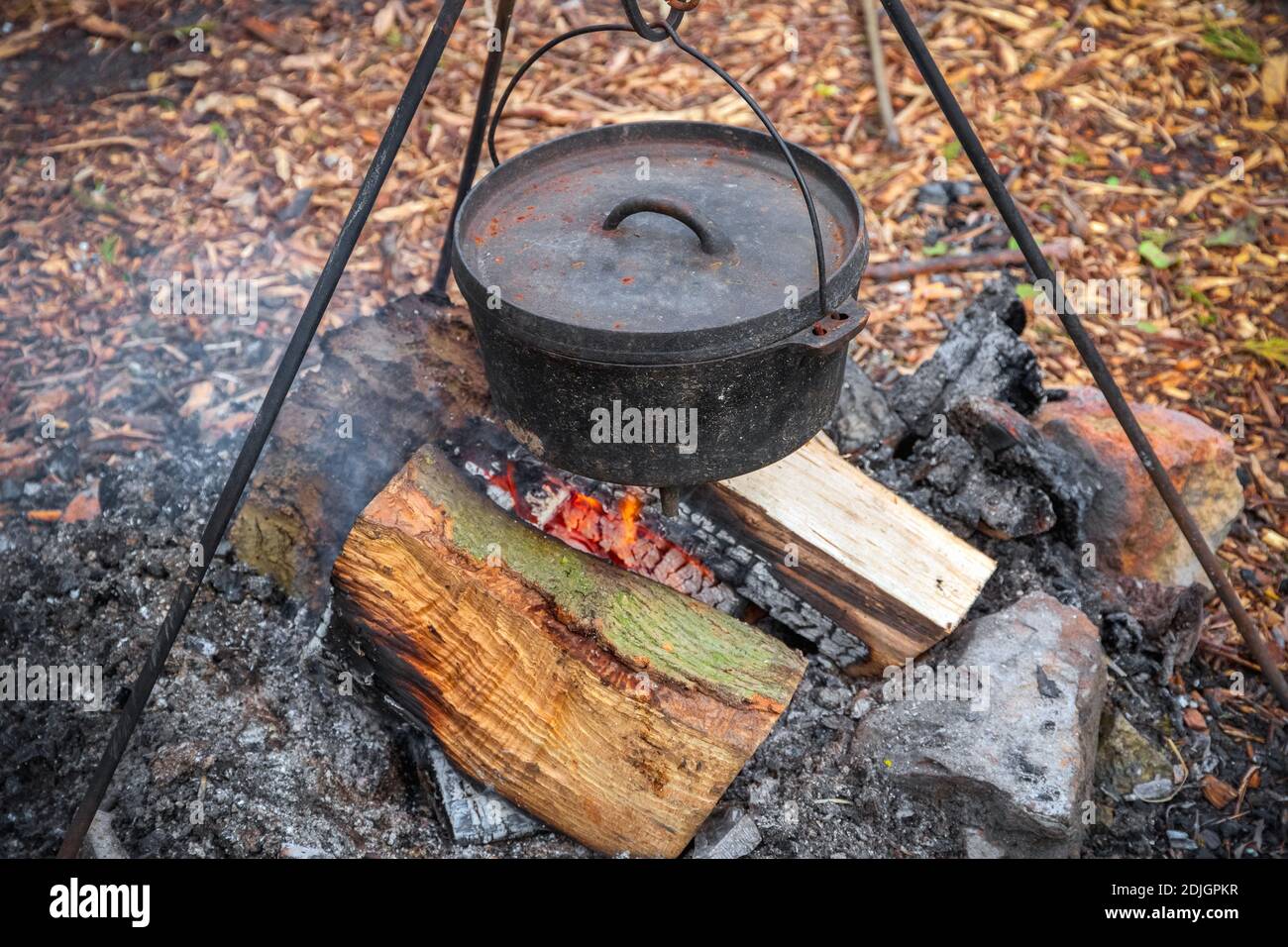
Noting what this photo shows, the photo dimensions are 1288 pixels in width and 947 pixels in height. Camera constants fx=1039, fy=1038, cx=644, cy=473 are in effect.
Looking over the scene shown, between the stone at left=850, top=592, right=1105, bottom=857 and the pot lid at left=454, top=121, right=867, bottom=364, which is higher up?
the pot lid at left=454, top=121, right=867, bottom=364

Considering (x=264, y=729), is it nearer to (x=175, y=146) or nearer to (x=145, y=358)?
(x=145, y=358)

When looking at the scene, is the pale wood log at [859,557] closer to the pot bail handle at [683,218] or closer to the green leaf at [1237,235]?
the pot bail handle at [683,218]

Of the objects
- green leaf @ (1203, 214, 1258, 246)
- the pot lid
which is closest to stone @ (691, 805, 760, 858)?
the pot lid

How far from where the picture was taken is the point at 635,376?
231 centimetres

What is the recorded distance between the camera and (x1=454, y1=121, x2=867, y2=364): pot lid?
2.29 meters

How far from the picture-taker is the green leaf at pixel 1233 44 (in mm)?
5633

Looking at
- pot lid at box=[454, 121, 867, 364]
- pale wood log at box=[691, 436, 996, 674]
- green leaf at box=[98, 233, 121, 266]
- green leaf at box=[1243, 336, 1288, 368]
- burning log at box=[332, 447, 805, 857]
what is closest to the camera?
pot lid at box=[454, 121, 867, 364]

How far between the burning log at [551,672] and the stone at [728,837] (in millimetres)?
68

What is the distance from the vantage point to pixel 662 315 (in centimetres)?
236

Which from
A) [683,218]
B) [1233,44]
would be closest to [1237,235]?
[1233,44]

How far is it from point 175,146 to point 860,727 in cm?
432

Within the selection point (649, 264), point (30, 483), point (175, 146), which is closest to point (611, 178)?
point (649, 264)

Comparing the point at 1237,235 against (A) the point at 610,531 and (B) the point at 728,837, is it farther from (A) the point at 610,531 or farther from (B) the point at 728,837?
(B) the point at 728,837

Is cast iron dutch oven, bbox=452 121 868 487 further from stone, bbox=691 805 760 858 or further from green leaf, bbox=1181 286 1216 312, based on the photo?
green leaf, bbox=1181 286 1216 312
